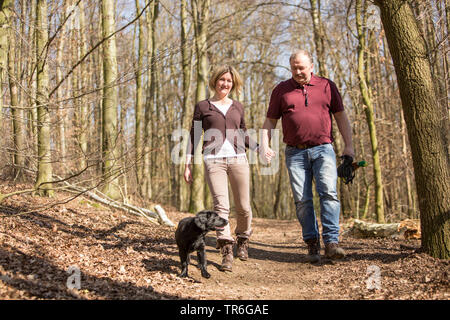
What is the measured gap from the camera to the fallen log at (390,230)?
5922mm

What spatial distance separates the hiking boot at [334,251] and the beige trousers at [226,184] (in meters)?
1.00

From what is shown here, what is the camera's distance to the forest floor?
11.1 ft

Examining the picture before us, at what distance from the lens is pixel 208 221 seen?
4.12 meters

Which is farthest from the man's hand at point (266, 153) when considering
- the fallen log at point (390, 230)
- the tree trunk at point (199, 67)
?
the tree trunk at point (199, 67)

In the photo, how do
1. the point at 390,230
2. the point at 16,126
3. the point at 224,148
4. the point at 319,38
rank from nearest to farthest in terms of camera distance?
the point at 224,148, the point at 390,230, the point at 16,126, the point at 319,38

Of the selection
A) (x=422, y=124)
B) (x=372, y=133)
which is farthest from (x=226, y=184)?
(x=372, y=133)

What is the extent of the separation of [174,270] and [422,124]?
3.08 m

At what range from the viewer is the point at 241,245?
195 inches

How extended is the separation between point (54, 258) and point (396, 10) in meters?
4.58

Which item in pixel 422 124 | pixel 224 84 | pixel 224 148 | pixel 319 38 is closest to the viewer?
pixel 422 124

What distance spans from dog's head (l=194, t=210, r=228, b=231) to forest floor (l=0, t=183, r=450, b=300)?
568 mm

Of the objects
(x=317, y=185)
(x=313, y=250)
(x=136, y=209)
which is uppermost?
(x=317, y=185)

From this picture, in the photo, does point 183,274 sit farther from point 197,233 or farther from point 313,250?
point 313,250
